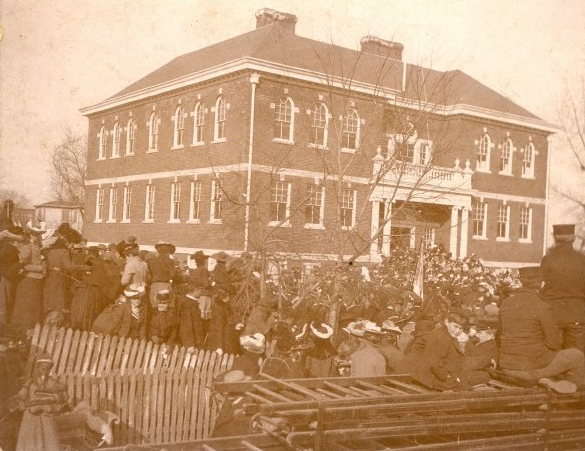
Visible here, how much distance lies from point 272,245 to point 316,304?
154 cm

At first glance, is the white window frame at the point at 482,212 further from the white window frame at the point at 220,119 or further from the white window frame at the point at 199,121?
the white window frame at the point at 199,121

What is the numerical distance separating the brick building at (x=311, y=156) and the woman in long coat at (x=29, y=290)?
8.75ft

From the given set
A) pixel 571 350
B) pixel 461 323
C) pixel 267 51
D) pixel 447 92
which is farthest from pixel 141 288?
pixel 267 51

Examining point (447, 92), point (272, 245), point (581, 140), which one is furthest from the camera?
point (581, 140)

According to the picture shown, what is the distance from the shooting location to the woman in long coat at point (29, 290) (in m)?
7.37

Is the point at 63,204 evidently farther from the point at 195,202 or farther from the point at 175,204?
the point at 195,202

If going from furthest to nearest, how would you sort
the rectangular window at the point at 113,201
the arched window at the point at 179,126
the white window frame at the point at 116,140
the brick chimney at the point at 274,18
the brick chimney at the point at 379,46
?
the rectangular window at the point at 113,201, the white window frame at the point at 116,140, the arched window at the point at 179,126, the brick chimney at the point at 379,46, the brick chimney at the point at 274,18

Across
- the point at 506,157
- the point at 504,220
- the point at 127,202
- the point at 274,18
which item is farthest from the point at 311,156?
the point at 504,220

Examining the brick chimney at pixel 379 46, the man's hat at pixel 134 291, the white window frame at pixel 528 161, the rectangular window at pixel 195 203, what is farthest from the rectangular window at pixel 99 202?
the white window frame at pixel 528 161

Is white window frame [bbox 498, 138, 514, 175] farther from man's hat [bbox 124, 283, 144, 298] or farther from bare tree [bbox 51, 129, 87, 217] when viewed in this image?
man's hat [bbox 124, 283, 144, 298]

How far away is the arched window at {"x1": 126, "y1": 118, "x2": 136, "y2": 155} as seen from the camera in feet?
56.7

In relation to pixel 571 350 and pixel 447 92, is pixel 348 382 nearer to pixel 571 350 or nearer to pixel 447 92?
pixel 571 350

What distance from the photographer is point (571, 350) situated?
5.69 m

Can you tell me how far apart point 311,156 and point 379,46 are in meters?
2.65
